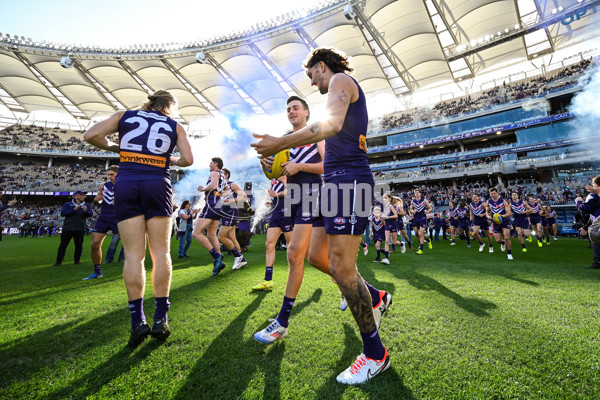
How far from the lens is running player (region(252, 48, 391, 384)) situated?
1.62 m

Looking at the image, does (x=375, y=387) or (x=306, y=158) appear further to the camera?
(x=306, y=158)

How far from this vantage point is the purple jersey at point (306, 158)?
2824mm

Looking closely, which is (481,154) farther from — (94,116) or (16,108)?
(16,108)

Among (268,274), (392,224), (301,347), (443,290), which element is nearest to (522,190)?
(392,224)

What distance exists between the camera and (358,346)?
2055mm

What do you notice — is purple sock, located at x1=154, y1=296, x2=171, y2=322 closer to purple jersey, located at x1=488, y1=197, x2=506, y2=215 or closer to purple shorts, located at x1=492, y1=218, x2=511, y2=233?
purple shorts, located at x1=492, y1=218, x2=511, y2=233

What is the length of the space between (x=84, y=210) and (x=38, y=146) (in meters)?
54.2

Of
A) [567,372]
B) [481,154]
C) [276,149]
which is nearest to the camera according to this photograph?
[276,149]

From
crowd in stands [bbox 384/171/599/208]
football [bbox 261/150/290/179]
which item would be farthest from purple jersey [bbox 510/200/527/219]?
football [bbox 261/150/290/179]

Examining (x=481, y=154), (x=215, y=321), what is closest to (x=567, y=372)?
(x=215, y=321)

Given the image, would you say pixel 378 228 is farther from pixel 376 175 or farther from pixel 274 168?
pixel 376 175

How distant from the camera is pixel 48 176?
40.4 metres

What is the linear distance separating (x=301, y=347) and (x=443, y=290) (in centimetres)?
254

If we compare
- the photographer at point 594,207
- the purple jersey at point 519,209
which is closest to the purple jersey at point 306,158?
the photographer at point 594,207
